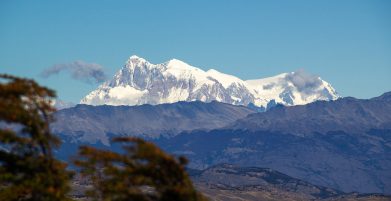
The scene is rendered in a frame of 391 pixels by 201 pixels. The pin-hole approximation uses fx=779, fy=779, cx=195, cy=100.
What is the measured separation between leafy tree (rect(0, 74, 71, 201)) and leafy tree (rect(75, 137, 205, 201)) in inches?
93.7

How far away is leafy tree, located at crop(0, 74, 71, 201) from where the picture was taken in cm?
5309

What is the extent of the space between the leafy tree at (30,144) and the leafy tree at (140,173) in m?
2.38

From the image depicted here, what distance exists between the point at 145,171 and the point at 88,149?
17.0 feet

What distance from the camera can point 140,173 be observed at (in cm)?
5197

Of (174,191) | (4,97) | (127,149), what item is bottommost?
(174,191)

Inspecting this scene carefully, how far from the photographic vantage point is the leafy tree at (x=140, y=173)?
50.0m

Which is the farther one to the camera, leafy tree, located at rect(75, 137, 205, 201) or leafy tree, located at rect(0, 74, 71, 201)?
leafy tree, located at rect(0, 74, 71, 201)

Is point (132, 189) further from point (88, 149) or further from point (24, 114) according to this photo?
point (24, 114)

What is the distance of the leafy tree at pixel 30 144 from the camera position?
5309cm

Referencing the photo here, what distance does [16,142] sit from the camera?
55500mm

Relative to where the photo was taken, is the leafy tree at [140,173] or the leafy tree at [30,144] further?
the leafy tree at [30,144]

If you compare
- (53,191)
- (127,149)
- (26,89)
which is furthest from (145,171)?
(26,89)

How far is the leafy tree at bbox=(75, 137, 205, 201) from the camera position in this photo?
164ft

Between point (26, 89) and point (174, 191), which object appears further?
point (26, 89)
